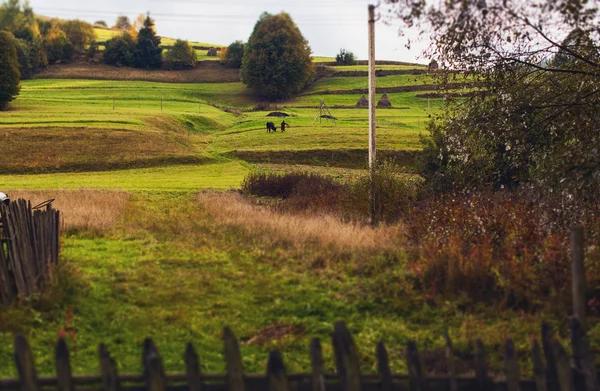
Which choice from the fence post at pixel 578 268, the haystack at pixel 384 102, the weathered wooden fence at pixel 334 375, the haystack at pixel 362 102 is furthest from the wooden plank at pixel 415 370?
the haystack at pixel 384 102

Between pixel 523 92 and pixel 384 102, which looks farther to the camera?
pixel 384 102

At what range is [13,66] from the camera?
263ft

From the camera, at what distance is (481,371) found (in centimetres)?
743

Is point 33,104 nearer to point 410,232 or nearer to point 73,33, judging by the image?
point 73,33

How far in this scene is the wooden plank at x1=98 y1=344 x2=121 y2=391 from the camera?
22.2 feet

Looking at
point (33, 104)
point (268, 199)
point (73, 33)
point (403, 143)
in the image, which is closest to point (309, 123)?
point (403, 143)

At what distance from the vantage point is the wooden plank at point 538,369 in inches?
284

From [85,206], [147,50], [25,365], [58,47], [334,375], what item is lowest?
[85,206]

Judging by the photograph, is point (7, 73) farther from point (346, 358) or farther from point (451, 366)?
point (451, 366)

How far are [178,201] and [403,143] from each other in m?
30.4

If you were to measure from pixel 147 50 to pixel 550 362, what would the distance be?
5036 inches

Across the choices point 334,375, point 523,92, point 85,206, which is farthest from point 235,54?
point 334,375

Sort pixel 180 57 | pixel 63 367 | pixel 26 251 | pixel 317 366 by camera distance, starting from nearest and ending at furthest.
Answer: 1. pixel 63 367
2. pixel 317 366
3. pixel 26 251
4. pixel 180 57

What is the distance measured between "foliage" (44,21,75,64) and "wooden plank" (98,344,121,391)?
12788 cm
